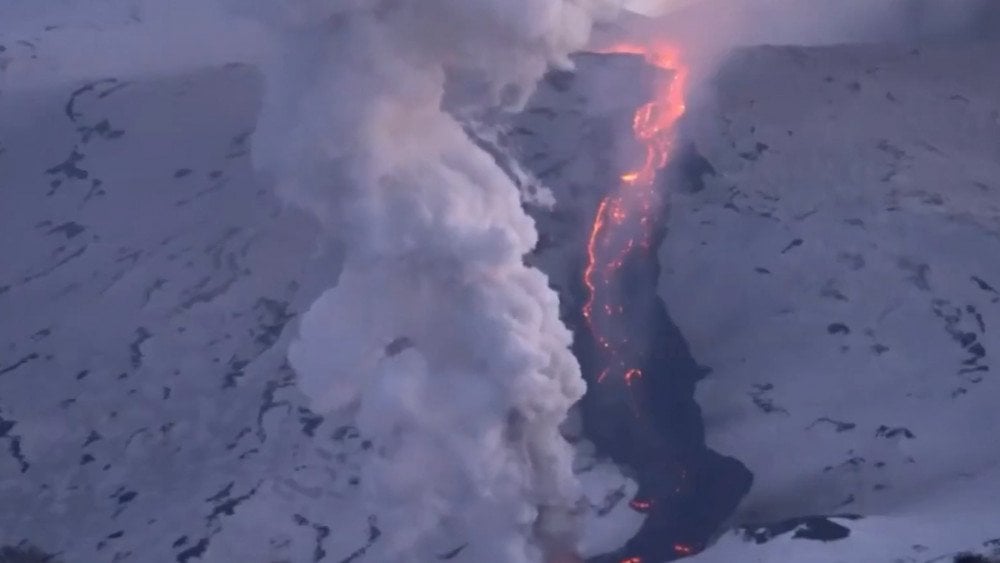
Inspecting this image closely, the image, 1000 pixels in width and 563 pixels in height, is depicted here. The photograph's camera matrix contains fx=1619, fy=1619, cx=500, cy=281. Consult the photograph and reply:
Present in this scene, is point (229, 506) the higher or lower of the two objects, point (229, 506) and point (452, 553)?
the higher

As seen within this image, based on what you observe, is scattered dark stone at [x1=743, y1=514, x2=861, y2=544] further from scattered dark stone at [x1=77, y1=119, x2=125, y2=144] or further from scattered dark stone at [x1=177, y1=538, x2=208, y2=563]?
scattered dark stone at [x1=77, y1=119, x2=125, y2=144]

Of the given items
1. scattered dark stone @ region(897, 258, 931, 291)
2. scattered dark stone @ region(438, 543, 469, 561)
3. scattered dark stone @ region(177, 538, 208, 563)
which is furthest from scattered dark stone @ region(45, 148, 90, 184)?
scattered dark stone @ region(897, 258, 931, 291)

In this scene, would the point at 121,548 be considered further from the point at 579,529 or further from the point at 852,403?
the point at 852,403

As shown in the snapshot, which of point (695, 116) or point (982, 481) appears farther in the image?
point (695, 116)

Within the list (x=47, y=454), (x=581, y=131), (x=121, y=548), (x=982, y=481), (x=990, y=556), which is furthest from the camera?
(x=581, y=131)

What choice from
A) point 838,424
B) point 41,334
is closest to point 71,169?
point 41,334

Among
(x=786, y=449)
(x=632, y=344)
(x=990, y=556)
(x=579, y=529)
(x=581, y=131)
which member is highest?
(x=581, y=131)

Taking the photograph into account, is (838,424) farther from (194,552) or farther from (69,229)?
(69,229)

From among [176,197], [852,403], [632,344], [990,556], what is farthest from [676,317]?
[176,197]
